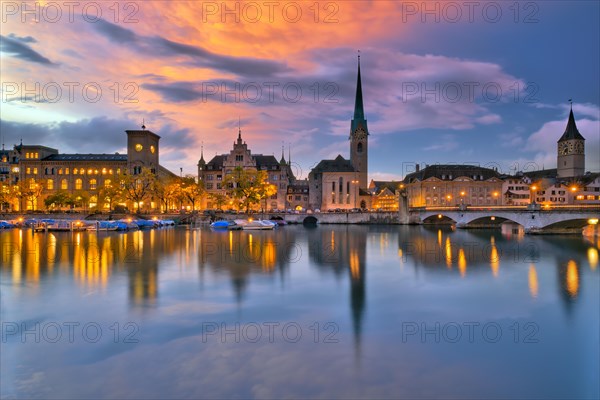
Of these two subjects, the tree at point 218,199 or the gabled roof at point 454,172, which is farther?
the gabled roof at point 454,172

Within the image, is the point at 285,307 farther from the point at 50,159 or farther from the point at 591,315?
the point at 50,159

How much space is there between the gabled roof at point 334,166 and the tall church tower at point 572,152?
74581 mm

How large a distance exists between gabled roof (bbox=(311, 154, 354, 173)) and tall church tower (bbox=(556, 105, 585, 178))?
74581 mm

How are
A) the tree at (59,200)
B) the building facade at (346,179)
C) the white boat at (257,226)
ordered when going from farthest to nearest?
1. the building facade at (346,179)
2. the tree at (59,200)
3. the white boat at (257,226)

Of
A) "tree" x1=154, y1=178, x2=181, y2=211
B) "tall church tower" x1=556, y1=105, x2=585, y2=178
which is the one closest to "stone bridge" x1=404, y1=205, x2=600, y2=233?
"tree" x1=154, y1=178, x2=181, y2=211

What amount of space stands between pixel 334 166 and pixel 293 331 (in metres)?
108

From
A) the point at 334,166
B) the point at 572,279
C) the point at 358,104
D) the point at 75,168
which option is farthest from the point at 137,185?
the point at 572,279

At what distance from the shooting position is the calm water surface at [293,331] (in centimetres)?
1102

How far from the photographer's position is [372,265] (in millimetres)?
32562

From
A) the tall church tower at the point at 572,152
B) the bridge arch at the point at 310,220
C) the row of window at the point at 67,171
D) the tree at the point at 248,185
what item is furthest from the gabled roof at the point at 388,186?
the row of window at the point at 67,171

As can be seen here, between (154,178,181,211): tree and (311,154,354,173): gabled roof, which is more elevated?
(311,154,354,173): gabled roof

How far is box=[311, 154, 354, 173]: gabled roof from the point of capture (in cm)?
12081

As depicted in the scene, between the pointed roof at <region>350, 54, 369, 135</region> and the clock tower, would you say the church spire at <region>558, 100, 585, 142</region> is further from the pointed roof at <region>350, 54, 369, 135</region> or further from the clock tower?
the clock tower

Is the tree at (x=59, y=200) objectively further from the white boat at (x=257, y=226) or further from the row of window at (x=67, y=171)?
the white boat at (x=257, y=226)
